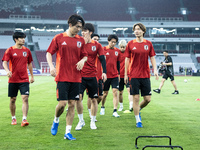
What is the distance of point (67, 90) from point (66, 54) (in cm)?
65

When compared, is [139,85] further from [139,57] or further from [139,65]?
[139,57]

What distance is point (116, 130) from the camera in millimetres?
5863

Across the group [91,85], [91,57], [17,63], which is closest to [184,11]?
[91,57]

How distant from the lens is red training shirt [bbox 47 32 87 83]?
15.9 ft

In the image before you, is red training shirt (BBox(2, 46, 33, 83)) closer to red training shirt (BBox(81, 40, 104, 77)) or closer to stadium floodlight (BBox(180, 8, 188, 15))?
red training shirt (BBox(81, 40, 104, 77))

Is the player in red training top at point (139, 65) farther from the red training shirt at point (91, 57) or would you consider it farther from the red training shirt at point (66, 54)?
the red training shirt at point (66, 54)

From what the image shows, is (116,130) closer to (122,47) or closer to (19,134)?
(19,134)

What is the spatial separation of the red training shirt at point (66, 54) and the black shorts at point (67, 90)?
8 cm

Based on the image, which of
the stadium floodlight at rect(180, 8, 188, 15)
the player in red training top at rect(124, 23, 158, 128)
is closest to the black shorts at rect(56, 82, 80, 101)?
the player in red training top at rect(124, 23, 158, 128)

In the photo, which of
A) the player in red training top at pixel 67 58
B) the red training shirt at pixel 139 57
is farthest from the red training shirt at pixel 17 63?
the red training shirt at pixel 139 57

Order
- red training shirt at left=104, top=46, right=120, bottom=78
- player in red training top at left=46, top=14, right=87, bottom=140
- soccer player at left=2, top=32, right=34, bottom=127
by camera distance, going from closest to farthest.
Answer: player in red training top at left=46, top=14, right=87, bottom=140, soccer player at left=2, top=32, right=34, bottom=127, red training shirt at left=104, top=46, right=120, bottom=78

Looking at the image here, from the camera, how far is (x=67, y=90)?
16.2 ft

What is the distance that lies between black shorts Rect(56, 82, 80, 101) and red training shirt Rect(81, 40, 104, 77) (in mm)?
1169

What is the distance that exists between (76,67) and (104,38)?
5201cm
